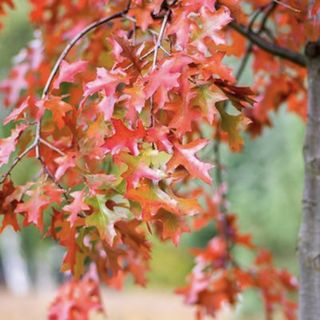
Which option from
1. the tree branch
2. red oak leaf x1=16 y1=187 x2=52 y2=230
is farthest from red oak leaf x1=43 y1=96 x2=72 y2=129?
the tree branch

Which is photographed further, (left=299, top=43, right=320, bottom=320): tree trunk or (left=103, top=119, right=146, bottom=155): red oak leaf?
(left=299, top=43, right=320, bottom=320): tree trunk

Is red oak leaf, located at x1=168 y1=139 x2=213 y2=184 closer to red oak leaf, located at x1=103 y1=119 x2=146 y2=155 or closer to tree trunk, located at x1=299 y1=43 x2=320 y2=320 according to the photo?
red oak leaf, located at x1=103 y1=119 x2=146 y2=155

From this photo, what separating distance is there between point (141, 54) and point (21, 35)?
311 inches

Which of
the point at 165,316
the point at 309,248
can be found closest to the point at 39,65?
the point at 309,248

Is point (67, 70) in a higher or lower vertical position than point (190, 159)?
higher

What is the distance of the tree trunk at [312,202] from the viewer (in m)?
1.51

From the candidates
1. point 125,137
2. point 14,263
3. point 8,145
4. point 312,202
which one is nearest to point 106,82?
point 125,137

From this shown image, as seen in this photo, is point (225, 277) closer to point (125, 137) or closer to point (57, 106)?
point (57, 106)

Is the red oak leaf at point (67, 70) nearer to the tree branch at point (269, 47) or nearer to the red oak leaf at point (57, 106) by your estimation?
the red oak leaf at point (57, 106)

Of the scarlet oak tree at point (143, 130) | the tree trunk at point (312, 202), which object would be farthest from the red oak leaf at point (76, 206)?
the tree trunk at point (312, 202)

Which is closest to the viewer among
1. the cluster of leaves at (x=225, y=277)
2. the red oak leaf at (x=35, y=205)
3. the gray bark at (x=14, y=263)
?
the red oak leaf at (x=35, y=205)

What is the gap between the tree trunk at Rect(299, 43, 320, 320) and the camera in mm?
1512

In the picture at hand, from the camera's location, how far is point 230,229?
2.37m

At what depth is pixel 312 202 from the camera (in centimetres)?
152
